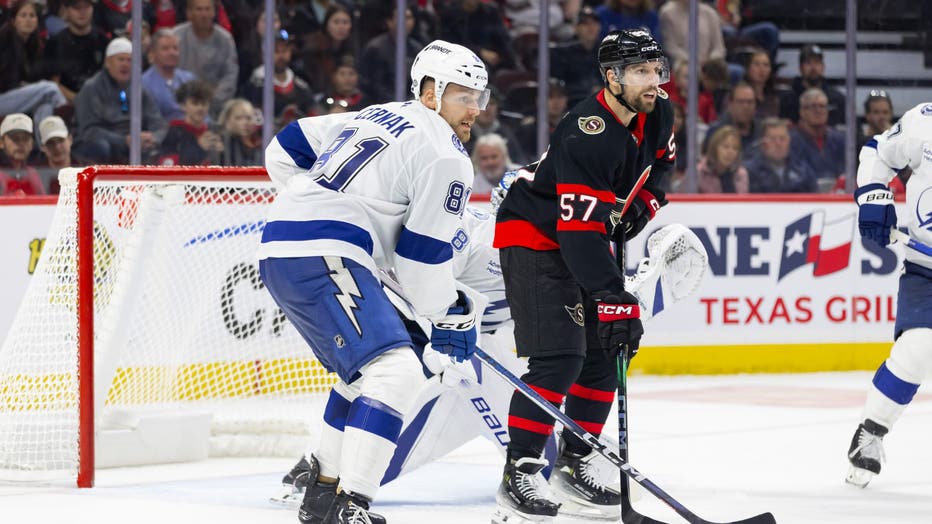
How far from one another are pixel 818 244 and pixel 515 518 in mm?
4247

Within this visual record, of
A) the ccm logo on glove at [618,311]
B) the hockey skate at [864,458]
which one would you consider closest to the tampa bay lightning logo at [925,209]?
the hockey skate at [864,458]

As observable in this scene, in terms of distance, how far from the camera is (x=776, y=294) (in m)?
7.57

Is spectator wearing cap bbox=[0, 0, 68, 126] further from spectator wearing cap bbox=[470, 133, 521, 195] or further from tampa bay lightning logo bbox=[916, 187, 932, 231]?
tampa bay lightning logo bbox=[916, 187, 932, 231]

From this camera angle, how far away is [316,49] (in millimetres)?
7320

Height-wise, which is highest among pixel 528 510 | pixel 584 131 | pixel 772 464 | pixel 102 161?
pixel 584 131

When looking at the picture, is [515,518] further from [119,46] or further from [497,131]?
[497,131]

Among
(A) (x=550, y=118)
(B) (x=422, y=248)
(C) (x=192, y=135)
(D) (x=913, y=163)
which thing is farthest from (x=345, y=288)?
(A) (x=550, y=118)

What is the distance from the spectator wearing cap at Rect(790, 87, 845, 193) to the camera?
7.95 m

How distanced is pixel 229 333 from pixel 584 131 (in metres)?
2.10

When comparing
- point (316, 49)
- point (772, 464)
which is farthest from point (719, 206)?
point (772, 464)

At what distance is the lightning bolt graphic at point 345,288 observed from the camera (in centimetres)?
345

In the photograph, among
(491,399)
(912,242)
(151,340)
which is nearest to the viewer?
(491,399)

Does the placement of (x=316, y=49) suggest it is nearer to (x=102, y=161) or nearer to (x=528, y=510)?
(x=102, y=161)

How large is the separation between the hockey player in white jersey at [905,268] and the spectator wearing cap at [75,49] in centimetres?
338
